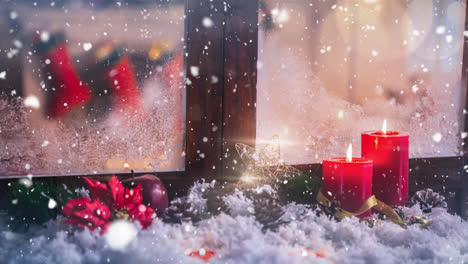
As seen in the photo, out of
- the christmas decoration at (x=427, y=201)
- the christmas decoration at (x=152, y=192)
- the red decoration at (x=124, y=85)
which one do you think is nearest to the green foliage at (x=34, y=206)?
the christmas decoration at (x=152, y=192)

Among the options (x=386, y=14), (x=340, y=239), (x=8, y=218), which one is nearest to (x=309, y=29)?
(x=386, y=14)

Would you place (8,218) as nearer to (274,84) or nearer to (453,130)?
(274,84)

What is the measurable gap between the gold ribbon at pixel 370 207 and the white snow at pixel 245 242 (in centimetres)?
4

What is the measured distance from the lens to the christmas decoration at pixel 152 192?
96cm

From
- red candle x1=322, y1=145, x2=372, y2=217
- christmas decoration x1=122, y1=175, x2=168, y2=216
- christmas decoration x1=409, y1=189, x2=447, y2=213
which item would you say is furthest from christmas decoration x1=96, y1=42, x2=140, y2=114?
christmas decoration x1=409, y1=189, x2=447, y2=213

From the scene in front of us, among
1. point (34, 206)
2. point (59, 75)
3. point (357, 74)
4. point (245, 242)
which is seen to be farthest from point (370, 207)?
point (59, 75)

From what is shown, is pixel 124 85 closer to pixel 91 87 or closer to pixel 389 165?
pixel 91 87

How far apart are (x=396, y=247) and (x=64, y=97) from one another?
0.86 meters

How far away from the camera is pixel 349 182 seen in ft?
3.28

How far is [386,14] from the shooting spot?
1516 millimetres

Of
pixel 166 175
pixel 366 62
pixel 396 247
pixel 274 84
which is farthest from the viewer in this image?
pixel 366 62

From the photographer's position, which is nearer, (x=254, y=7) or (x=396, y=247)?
(x=396, y=247)

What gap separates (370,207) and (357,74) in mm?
610

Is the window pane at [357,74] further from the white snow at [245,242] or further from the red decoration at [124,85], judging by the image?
the white snow at [245,242]
